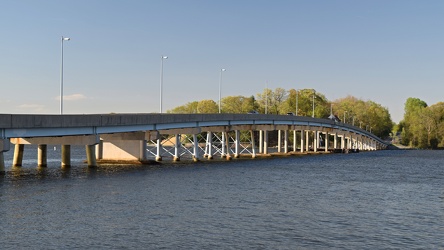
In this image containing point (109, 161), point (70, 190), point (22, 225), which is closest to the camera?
point (22, 225)

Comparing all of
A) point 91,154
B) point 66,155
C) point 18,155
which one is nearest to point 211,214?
point 91,154

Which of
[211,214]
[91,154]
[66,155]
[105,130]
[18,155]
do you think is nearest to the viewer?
[211,214]

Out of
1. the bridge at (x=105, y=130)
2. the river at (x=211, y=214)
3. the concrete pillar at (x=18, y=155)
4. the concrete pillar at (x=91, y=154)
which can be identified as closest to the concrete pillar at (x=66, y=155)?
the bridge at (x=105, y=130)

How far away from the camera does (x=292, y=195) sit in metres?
46.9

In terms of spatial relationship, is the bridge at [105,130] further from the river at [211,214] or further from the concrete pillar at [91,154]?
the river at [211,214]

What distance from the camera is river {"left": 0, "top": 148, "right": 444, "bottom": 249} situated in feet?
90.5

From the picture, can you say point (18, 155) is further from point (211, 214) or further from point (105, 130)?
point (211, 214)

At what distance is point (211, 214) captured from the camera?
35.3 m

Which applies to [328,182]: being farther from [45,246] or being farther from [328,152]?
[328,152]

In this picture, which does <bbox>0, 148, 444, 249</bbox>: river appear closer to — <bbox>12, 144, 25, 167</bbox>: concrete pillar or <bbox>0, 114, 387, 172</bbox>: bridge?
<bbox>0, 114, 387, 172</bbox>: bridge

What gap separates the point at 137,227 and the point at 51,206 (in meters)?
9.34

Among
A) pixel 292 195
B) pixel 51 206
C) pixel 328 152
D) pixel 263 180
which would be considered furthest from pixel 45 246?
pixel 328 152

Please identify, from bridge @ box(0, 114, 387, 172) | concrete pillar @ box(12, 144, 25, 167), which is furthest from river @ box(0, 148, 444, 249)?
concrete pillar @ box(12, 144, 25, 167)

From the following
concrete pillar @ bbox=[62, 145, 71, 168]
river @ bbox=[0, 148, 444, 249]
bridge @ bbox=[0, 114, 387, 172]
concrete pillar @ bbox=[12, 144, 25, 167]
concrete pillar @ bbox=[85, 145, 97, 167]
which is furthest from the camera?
concrete pillar @ bbox=[12, 144, 25, 167]
